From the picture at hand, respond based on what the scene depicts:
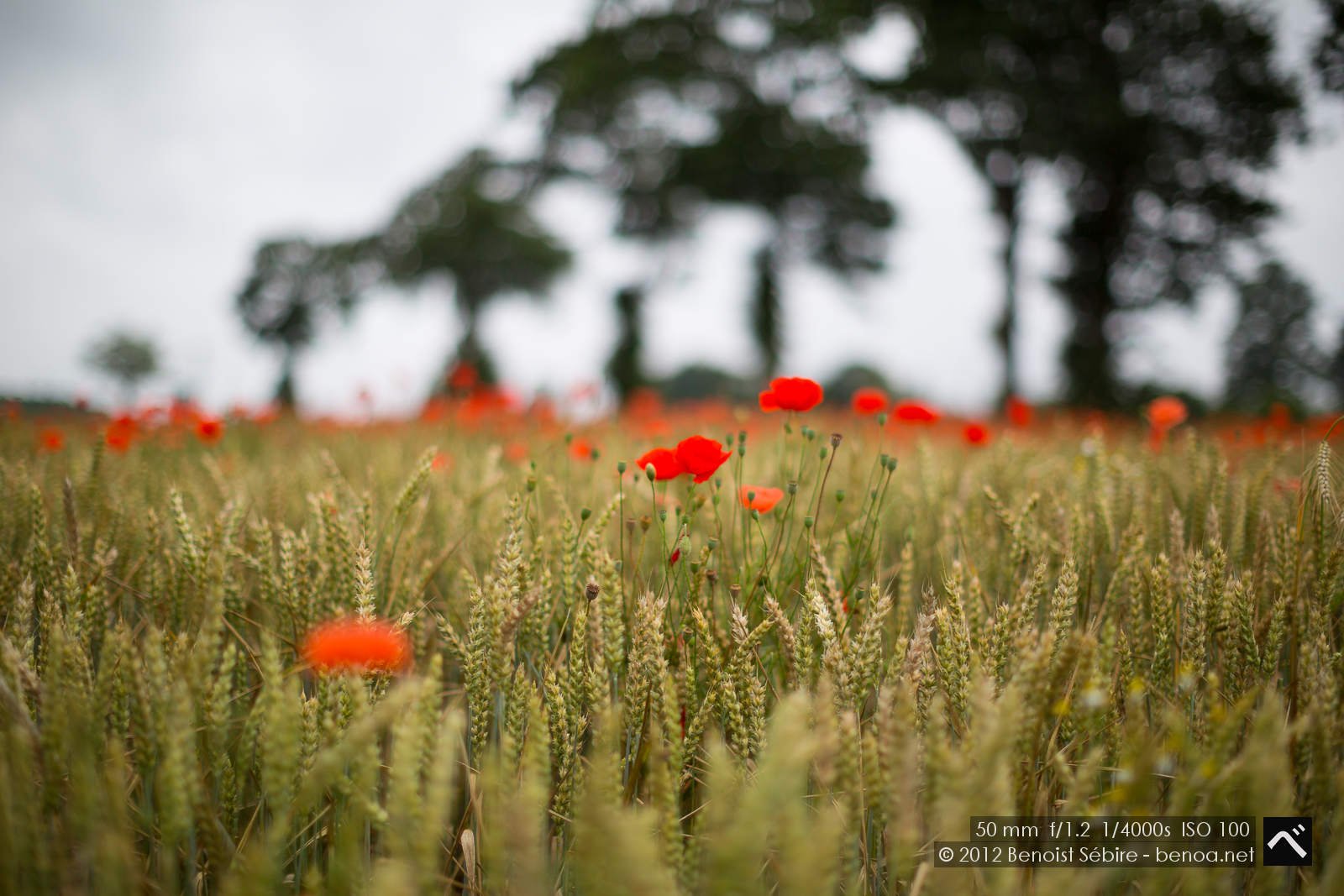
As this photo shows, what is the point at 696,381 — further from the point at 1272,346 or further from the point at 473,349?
the point at 1272,346

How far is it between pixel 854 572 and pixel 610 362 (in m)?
13.5

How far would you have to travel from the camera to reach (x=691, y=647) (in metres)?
0.84

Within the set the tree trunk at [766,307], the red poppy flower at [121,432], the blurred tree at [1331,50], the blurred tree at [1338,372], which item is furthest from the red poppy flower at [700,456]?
the tree trunk at [766,307]

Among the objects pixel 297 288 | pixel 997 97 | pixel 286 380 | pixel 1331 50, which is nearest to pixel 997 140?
pixel 997 97

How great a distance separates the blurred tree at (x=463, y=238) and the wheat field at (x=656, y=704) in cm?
1829

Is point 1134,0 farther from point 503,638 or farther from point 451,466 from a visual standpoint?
point 503,638

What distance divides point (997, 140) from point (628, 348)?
7716 mm

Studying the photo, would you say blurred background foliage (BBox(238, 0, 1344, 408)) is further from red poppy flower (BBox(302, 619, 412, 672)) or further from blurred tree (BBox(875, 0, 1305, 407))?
red poppy flower (BBox(302, 619, 412, 672))

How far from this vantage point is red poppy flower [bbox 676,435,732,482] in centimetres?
92

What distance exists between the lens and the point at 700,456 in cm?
93

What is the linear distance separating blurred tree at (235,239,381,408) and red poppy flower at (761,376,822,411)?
26.1 m

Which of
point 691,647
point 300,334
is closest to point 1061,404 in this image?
point 691,647

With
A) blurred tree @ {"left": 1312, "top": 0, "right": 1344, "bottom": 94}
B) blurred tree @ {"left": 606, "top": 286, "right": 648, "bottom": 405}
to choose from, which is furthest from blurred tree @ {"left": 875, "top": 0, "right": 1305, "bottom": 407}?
blurred tree @ {"left": 606, "top": 286, "right": 648, "bottom": 405}

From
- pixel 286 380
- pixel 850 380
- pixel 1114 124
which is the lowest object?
pixel 850 380
